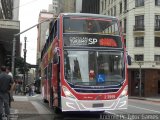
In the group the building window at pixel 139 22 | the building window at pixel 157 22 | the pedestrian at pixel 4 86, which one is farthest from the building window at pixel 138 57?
the pedestrian at pixel 4 86

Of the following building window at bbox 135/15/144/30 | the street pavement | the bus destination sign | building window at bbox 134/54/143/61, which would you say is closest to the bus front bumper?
the street pavement

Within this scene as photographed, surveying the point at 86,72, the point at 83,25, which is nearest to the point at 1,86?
the point at 86,72

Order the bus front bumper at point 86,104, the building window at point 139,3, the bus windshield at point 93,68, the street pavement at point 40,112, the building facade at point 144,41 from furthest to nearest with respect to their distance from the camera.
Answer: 1. the building window at point 139,3
2. the building facade at point 144,41
3. the street pavement at point 40,112
4. the bus windshield at point 93,68
5. the bus front bumper at point 86,104

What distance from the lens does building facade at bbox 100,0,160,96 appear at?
6631 centimetres

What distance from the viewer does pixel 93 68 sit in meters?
15.8

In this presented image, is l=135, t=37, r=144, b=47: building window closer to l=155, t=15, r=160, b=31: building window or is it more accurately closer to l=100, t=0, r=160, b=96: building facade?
l=100, t=0, r=160, b=96: building facade

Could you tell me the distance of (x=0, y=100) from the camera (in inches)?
559

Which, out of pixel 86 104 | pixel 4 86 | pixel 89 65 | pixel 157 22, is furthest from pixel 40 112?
pixel 157 22

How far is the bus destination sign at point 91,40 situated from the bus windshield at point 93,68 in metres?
0.33

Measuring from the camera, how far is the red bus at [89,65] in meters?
15.4

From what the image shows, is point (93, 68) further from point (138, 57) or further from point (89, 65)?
point (138, 57)

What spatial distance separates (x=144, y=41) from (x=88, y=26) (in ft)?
168

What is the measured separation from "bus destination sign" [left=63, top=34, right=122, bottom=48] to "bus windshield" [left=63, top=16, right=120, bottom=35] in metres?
0.23

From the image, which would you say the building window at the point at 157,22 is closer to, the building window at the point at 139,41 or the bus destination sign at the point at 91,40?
the building window at the point at 139,41
